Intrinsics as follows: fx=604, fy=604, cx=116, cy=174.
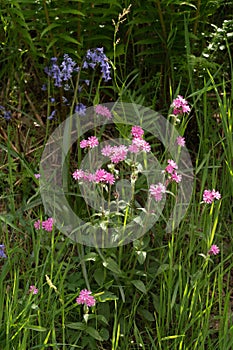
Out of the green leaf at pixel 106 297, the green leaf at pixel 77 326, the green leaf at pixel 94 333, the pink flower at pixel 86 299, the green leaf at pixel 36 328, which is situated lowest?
the green leaf at pixel 94 333

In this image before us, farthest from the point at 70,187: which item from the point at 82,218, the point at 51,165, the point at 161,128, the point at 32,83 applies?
the point at 32,83

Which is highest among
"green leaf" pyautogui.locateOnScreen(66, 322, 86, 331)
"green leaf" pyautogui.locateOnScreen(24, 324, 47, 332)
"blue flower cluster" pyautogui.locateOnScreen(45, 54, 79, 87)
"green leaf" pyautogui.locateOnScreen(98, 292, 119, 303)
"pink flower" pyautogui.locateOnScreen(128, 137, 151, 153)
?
"blue flower cluster" pyautogui.locateOnScreen(45, 54, 79, 87)

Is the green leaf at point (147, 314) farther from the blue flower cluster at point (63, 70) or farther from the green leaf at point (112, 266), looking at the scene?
the blue flower cluster at point (63, 70)

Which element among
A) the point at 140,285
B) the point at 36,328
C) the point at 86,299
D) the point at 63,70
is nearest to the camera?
the point at 36,328

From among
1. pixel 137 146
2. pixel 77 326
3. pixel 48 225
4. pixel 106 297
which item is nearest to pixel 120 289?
pixel 106 297

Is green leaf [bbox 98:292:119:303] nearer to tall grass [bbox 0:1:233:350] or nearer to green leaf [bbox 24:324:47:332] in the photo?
tall grass [bbox 0:1:233:350]

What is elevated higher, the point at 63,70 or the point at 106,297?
the point at 63,70

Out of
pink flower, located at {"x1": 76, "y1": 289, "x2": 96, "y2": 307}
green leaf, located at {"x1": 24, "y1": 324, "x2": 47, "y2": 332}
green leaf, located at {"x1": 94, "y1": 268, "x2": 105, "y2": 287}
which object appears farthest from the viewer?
green leaf, located at {"x1": 94, "y1": 268, "x2": 105, "y2": 287}

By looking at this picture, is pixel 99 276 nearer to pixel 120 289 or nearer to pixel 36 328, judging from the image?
pixel 120 289

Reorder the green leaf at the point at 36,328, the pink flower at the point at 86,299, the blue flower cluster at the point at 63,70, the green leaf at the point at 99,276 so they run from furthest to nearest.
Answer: the blue flower cluster at the point at 63,70 < the green leaf at the point at 99,276 < the pink flower at the point at 86,299 < the green leaf at the point at 36,328

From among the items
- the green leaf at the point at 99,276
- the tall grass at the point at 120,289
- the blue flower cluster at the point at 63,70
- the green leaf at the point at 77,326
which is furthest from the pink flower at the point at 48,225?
the blue flower cluster at the point at 63,70

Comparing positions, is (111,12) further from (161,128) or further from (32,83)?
(32,83)

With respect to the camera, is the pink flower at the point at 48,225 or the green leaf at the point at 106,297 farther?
the pink flower at the point at 48,225

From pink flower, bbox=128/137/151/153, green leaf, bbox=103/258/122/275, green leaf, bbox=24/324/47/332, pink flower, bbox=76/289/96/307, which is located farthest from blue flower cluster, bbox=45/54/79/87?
green leaf, bbox=24/324/47/332
